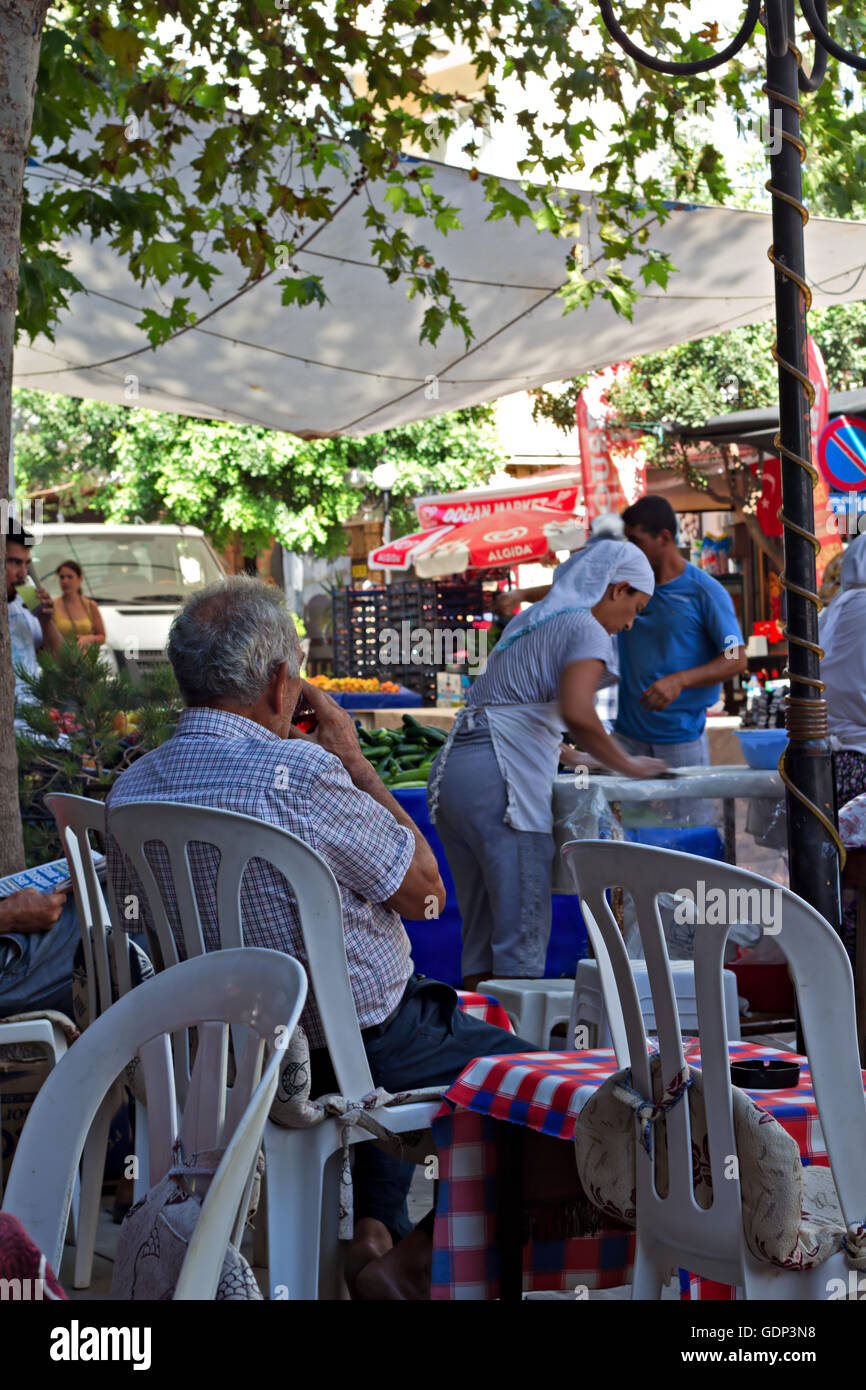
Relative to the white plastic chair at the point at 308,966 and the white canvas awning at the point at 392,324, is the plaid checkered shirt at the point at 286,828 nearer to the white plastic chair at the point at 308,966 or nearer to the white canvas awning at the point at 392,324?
the white plastic chair at the point at 308,966

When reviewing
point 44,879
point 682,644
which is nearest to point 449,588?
point 682,644

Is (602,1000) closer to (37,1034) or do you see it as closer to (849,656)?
(37,1034)

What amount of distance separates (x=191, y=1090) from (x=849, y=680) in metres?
3.16

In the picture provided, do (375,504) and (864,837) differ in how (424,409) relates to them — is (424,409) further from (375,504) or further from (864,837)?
(375,504)

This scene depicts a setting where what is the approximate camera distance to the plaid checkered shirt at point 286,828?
105 inches

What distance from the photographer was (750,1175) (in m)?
1.87

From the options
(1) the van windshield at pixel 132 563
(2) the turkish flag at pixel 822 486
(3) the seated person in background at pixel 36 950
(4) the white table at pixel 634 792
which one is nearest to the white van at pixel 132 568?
(1) the van windshield at pixel 132 563

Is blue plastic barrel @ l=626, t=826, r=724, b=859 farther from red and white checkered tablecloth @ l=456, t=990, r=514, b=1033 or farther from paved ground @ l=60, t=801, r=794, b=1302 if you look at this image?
red and white checkered tablecloth @ l=456, t=990, r=514, b=1033

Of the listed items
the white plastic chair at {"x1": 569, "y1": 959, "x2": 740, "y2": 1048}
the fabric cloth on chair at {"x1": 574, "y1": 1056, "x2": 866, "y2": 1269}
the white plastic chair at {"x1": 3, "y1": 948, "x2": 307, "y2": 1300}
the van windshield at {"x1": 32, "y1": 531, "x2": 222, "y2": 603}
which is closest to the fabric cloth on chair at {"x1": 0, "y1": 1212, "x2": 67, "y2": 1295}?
the white plastic chair at {"x1": 3, "y1": 948, "x2": 307, "y2": 1300}

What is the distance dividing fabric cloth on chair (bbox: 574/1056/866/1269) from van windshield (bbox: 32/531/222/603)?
1094cm

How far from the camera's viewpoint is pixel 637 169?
23.4ft

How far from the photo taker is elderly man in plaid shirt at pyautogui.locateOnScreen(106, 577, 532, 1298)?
2668 millimetres

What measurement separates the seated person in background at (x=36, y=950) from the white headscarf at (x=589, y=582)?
5.55 ft

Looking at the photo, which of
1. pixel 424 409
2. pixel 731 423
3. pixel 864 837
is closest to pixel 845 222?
pixel 731 423
